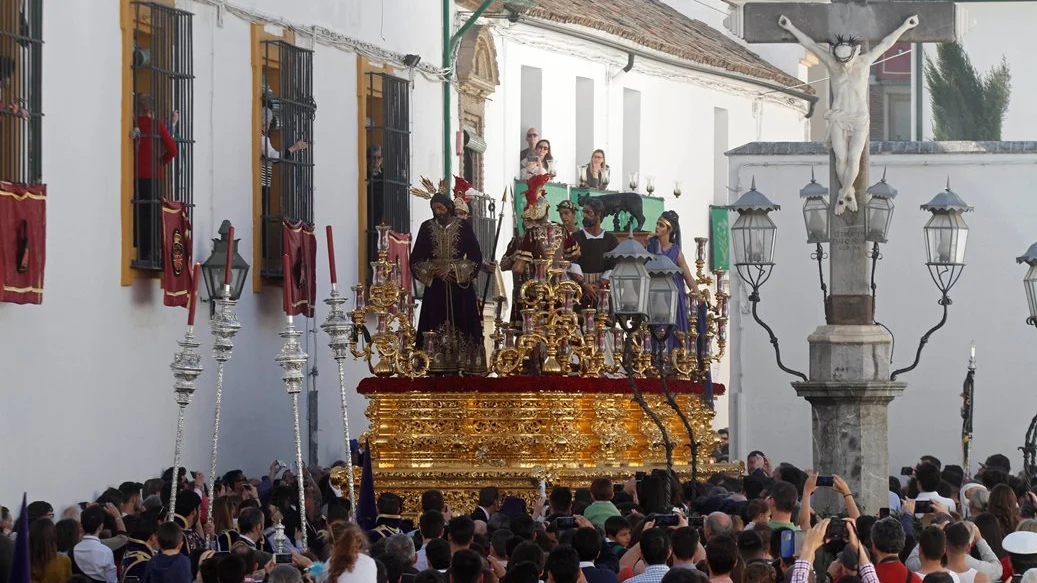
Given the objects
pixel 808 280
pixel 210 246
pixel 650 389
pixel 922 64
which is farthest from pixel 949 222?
pixel 922 64

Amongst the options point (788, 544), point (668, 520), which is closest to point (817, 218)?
point (668, 520)

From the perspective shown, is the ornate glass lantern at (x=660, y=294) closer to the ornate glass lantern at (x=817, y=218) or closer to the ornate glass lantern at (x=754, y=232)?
the ornate glass lantern at (x=754, y=232)

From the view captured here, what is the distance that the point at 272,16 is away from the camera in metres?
20.5

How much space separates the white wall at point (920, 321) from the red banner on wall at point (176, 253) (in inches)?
316

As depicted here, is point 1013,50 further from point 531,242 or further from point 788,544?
point 788,544

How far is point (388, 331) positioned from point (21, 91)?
304 centimetres

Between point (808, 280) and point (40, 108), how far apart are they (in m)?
10.6

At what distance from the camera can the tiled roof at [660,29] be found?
2855cm

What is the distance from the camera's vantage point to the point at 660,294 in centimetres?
1448

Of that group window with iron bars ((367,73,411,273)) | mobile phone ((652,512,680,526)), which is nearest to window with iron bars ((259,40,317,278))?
window with iron bars ((367,73,411,273))

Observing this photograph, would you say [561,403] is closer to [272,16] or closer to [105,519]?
[105,519]

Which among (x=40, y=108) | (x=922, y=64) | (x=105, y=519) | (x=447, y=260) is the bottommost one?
(x=105, y=519)

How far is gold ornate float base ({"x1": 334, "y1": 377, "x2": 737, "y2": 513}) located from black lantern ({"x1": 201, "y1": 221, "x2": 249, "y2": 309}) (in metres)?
2.55

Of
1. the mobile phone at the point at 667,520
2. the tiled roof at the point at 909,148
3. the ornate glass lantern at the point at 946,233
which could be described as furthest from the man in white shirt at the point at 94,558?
the tiled roof at the point at 909,148
